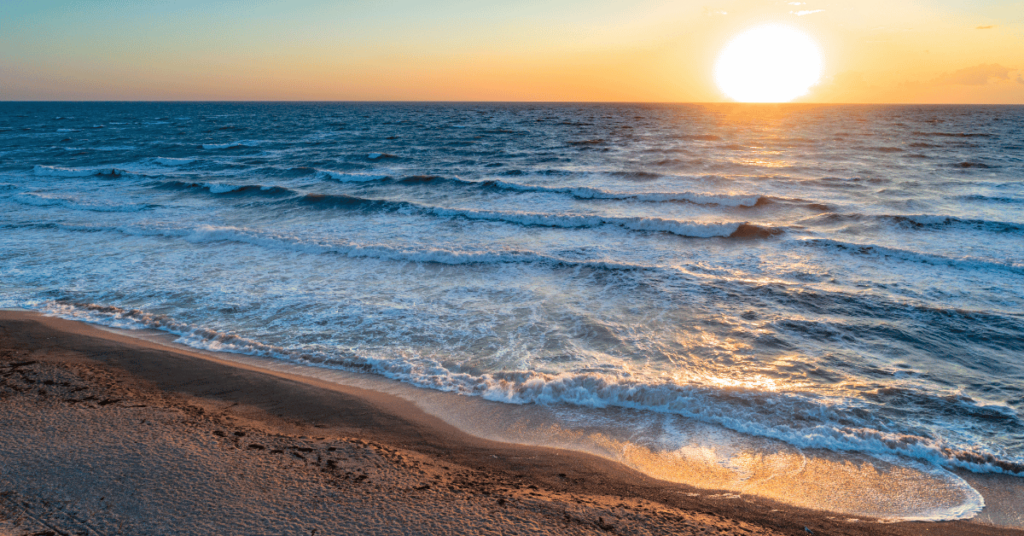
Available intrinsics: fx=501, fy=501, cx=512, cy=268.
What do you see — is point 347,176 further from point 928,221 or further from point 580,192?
point 928,221

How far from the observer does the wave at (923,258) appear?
12195mm

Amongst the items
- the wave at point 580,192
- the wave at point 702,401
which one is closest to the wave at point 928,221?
the wave at point 580,192

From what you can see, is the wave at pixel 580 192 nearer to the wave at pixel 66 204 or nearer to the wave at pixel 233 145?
the wave at pixel 66 204

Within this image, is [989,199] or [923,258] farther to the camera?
[989,199]

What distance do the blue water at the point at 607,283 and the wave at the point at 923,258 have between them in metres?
0.08

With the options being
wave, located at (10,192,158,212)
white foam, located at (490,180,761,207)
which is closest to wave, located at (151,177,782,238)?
white foam, located at (490,180,761,207)

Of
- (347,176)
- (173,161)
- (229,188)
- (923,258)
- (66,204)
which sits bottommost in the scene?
(923,258)

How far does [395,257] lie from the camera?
13.1m

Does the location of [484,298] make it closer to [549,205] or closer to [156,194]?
[549,205]

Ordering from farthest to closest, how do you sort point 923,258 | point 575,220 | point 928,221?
point 575,220, point 928,221, point 923,258

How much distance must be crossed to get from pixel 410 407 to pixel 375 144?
125 feet

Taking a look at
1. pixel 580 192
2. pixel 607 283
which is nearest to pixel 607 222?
pixel 580 192

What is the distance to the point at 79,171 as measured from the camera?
1075 inches

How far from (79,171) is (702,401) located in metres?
34.1
